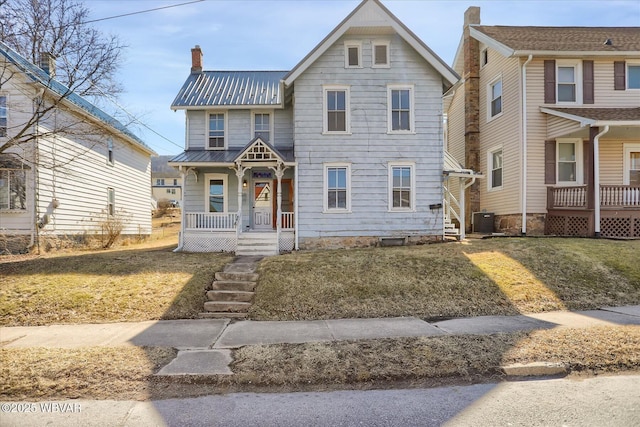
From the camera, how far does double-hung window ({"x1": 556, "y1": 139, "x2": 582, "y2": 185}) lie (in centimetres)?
1548

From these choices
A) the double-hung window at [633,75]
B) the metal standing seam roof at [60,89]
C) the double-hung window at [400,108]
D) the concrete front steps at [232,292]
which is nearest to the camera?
the concrete front steps at [232,292]

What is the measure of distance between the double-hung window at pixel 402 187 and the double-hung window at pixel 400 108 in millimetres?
1504

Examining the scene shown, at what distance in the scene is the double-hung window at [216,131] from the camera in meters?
16.4

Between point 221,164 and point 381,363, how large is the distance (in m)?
11.1

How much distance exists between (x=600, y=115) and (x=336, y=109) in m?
9.56

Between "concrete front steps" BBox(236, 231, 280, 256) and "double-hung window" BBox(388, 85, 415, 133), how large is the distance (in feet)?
20.3

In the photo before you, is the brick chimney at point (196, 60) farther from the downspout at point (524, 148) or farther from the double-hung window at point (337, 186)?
the downspout at point (524, 148)

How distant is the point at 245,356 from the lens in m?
5.39

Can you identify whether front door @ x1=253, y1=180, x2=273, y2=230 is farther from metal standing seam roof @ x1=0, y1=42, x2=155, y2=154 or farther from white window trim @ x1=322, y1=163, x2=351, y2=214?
metal standing seam roof @ x1=0, y1=42, x2=155, y2=154

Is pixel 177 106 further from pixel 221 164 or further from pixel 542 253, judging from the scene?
pixel 542 253

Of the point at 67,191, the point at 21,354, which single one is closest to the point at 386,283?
the point at 21,354

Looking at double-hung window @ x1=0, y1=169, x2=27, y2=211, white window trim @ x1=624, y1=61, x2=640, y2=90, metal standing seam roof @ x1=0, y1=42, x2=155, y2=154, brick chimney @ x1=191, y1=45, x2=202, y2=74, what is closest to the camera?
metal standing seam roof @ x1=0, y1=42, x2=155, y2=154

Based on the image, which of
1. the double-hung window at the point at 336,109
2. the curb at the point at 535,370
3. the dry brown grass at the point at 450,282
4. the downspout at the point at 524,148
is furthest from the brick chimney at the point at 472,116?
the curb at the point at 535,370

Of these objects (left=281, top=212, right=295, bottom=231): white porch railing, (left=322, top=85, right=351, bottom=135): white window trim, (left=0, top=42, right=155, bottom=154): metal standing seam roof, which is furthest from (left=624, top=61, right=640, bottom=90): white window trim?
(left=0, top=42, right=155, bottom=154): metal standing seam roof
